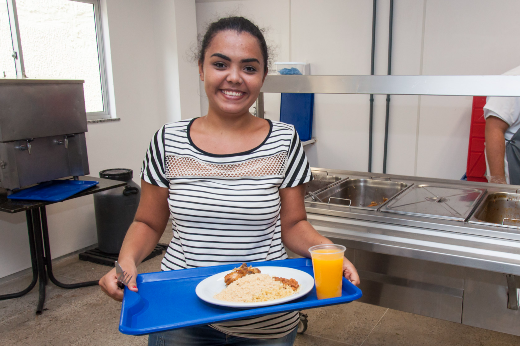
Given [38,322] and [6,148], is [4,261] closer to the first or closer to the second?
[38,322]

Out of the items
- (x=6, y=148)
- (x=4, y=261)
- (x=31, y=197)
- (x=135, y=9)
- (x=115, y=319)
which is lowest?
(x=115, y=319)

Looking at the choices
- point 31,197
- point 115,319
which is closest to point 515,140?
point 115,319

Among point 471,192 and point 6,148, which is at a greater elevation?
point 6,148

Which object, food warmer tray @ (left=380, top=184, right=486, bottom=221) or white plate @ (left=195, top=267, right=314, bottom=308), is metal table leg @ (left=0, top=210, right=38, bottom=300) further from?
food warmer tray @ (left=380, top=184, right=486, bottom=221)

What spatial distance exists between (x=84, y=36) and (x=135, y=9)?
0.61 m

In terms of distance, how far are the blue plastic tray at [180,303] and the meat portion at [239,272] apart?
6 centimetres

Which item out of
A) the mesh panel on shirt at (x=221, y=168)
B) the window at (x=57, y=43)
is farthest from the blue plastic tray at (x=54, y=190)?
the mesh panel on shirt at (x=221, y=168)

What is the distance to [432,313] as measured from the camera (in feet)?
5.51

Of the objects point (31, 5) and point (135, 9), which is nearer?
point (31, 5)

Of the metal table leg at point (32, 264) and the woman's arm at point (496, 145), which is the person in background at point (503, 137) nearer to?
the woman's arm at point (496, 145)

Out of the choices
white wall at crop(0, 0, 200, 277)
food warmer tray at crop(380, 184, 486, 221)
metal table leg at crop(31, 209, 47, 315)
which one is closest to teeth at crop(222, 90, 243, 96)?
food warmer tray at crop(380, 184, 486, 221)

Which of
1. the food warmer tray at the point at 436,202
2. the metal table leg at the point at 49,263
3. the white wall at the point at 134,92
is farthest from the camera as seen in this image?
the white wall at the point at 134,92

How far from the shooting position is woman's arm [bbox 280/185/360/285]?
1.29 meters

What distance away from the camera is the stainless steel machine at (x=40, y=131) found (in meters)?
2.65
